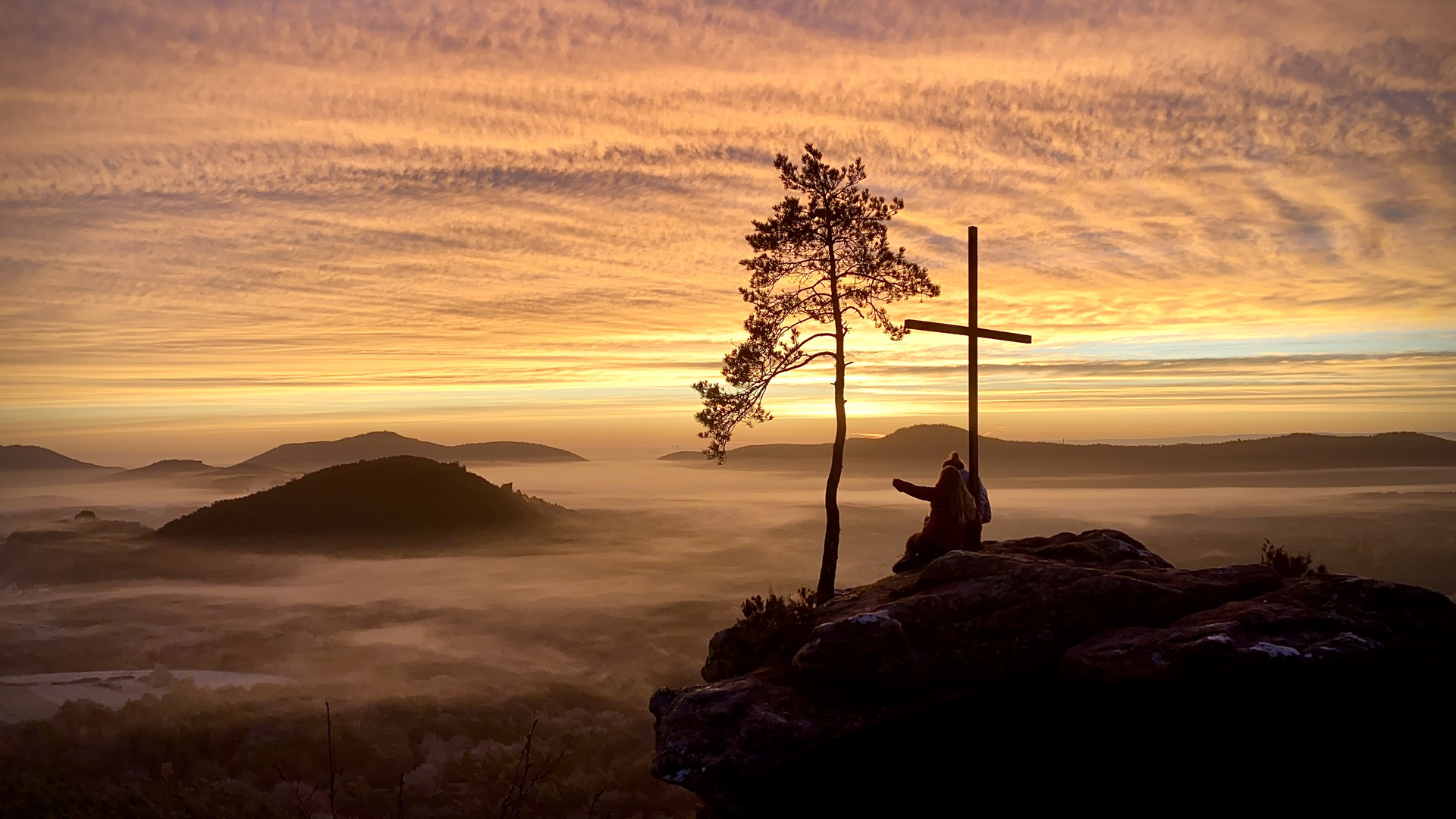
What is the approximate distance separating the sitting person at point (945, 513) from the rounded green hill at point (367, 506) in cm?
9483

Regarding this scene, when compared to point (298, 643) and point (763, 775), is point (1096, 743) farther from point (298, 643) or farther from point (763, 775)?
point (298, 643)

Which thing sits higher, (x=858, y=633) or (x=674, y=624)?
(x=858, y=633)

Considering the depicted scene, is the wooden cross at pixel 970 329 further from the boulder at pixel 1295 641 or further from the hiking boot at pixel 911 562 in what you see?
the boulder at pixel 1295 641

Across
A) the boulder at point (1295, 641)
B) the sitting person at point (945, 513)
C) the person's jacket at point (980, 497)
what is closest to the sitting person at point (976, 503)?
the person's jacket at point (980, 497)

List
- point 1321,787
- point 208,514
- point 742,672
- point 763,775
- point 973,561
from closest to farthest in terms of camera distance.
A: point 1321,787
point 763,775
point 973,561
point 742,672
point 208,514

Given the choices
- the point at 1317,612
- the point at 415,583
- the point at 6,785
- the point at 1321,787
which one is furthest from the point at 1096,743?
the point at 415,583

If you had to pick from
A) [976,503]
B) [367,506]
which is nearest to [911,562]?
[976,503]

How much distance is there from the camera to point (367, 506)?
104125mm

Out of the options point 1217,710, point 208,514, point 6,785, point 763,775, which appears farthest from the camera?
point 208,514

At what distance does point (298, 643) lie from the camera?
2522 inches

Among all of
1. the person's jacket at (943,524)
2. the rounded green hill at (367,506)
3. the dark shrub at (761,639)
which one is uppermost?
the person's jacket at (943,524)

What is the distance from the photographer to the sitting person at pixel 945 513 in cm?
1912

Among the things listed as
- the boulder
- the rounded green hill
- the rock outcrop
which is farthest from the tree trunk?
the rounded green hill

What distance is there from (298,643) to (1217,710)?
67.6 metres
